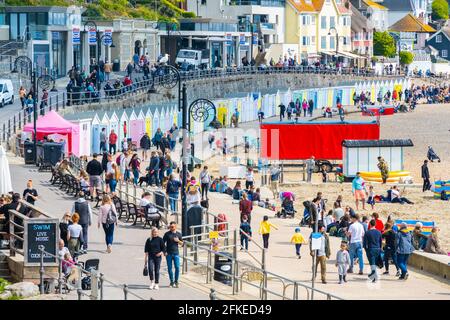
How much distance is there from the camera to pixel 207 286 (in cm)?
2325

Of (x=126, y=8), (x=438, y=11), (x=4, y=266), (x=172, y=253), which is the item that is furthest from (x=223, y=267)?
(x=438, y=11)

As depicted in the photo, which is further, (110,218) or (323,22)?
(323,22)

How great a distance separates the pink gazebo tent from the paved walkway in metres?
5.87

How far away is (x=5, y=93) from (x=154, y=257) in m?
31.3

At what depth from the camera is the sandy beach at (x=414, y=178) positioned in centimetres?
3941

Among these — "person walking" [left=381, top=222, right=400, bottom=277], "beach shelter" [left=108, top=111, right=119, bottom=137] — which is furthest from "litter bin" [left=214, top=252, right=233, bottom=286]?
"beach shelter" [left=108, top=111, right=119, bottom=137]

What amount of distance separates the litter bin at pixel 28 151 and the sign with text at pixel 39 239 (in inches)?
641

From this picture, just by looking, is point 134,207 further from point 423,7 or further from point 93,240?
point 423,7

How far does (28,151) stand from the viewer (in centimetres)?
3756

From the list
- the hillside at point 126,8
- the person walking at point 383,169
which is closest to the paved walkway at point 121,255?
the person walking at point 383,169

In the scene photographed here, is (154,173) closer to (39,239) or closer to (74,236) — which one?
(74,236)

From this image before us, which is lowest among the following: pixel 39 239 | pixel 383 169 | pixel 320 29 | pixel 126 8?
pixel 383 169

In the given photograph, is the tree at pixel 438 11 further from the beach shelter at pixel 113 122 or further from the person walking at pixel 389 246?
the person walking at pixel 389 246

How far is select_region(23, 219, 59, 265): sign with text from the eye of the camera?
21.1 meters
